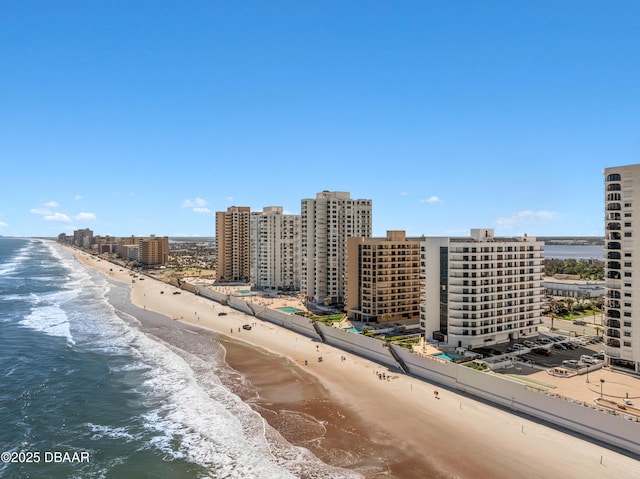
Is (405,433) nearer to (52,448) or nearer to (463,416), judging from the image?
(463,416)

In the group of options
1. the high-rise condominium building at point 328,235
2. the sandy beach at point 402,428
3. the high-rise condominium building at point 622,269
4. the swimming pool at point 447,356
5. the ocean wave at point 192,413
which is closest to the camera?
the sandy beach at point 402,428

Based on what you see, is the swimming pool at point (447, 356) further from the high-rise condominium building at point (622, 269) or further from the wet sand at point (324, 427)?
the high-rise condominium building at point (622, 269)

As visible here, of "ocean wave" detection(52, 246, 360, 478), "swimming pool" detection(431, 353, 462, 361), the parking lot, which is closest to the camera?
"ocean wave" detection(52, 246, 360, 478)

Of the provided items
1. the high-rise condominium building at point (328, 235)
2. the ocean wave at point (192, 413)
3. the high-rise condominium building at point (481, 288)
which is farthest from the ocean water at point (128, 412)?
the high-rise condominium building at point (328, 235)

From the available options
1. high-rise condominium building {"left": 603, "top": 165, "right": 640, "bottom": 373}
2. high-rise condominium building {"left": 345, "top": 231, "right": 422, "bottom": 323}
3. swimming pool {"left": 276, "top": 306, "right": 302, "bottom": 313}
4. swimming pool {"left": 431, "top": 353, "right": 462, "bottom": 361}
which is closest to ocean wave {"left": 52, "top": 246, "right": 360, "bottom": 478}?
swimming pool {"left": 276, "top": 306, "right": 302, "bottom": 313}

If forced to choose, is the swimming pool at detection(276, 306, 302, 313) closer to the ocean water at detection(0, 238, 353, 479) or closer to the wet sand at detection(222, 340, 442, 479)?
the ocean water at detection(0, 238, 353, 479)
